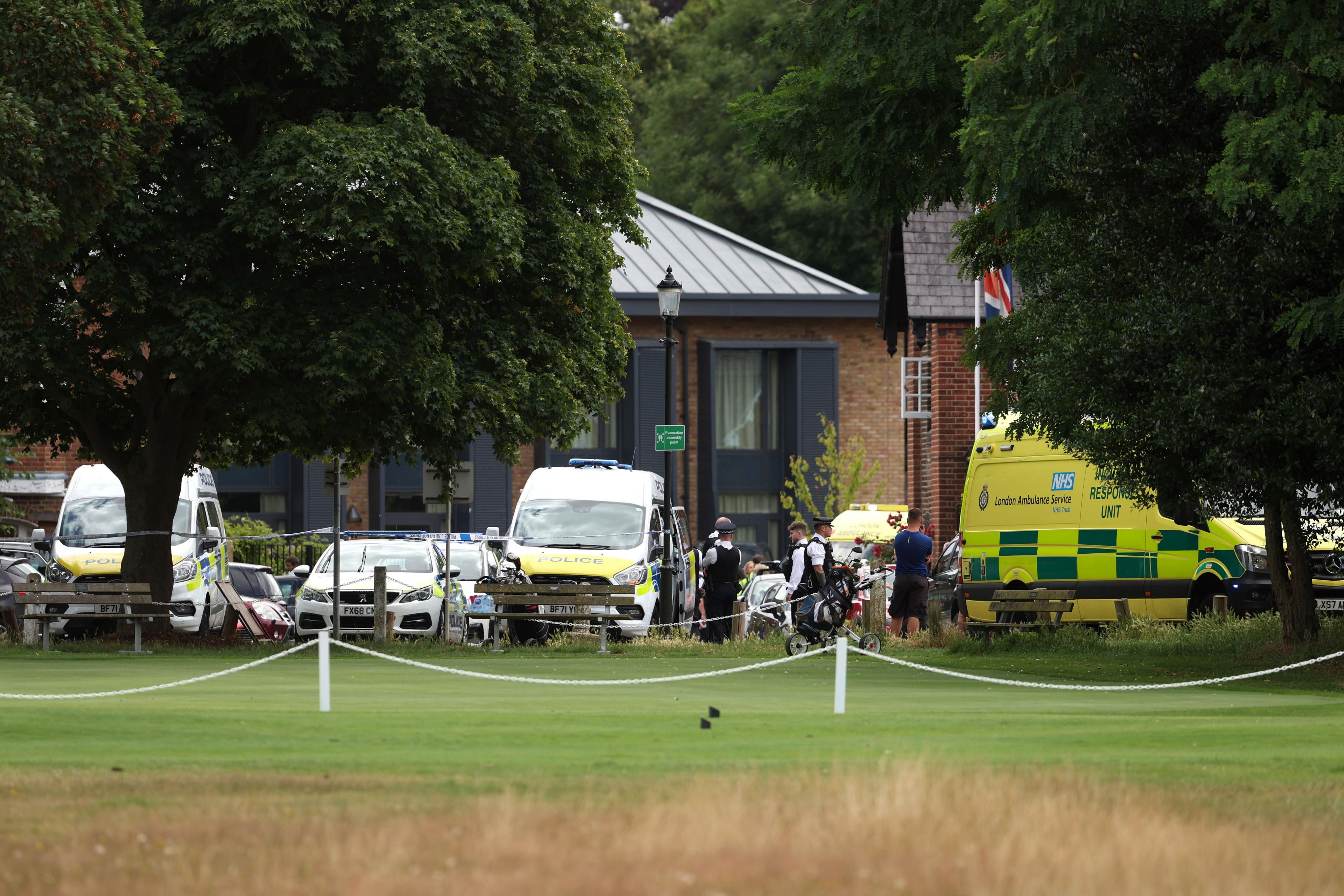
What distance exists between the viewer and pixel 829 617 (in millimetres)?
20484

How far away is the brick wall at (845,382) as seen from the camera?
5188 centimetres

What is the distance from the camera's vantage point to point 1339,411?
52.7 feet

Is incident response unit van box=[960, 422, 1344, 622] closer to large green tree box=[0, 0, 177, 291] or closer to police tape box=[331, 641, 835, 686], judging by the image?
police tape box=[331, 641, 835, 686]

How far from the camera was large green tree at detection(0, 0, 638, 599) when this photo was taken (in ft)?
70.8

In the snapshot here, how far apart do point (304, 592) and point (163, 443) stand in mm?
4531

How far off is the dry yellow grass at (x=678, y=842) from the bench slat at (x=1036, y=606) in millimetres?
13702

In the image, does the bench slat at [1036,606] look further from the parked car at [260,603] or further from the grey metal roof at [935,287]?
the grey metal roof at [935,287]

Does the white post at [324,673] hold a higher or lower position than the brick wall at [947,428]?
lower

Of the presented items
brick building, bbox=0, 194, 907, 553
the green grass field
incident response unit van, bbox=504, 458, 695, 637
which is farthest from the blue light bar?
brick building, bbox=0, 194, 907, 553

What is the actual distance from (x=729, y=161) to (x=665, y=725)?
52.3 metres

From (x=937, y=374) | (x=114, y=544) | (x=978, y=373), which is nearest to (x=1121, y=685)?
(x=114, y=544)

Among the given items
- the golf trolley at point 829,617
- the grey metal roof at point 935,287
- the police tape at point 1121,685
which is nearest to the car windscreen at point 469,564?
the grey metal roof at point 935,287

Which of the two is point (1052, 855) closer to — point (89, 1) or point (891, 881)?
point (891, 881)

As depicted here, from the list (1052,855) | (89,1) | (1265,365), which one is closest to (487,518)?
(89,1)
